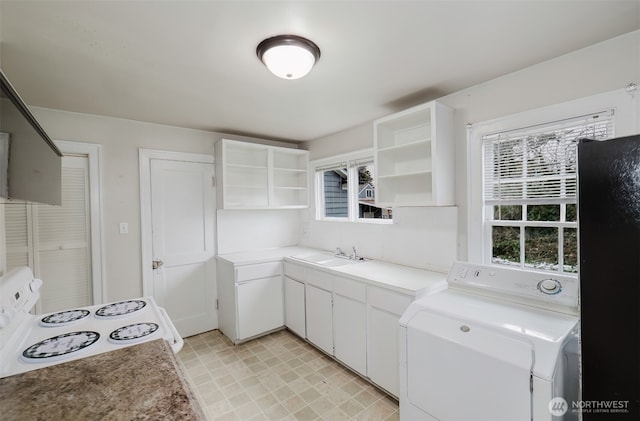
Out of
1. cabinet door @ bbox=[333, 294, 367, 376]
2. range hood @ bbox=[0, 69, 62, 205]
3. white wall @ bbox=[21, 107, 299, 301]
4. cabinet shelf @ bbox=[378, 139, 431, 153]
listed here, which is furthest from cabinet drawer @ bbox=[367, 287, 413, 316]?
white wall @ bbox=[21, 107, 299, 301]

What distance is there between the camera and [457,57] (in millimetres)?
1764

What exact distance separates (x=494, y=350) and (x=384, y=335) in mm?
970

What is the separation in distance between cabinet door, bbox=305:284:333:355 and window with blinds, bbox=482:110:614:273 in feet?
4.86

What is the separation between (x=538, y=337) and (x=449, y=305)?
1.52 ft

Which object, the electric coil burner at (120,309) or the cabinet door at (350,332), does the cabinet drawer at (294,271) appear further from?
the electric coil burner at (120,309)

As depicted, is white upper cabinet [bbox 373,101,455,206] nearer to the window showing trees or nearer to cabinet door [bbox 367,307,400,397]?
the window showing trees

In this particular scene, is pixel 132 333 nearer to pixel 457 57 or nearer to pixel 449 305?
pixel 449 305

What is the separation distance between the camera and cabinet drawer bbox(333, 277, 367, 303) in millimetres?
2370

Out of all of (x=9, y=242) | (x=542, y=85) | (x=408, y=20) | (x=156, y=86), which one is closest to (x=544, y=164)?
(x=542, y=85)

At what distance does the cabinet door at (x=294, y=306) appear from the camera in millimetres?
3097

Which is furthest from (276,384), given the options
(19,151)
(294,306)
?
(19,151)

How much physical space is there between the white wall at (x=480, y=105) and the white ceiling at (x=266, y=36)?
10 centimetres

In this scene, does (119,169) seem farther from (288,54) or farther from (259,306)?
(288,54)

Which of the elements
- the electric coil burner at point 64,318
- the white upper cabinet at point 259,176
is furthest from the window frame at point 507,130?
the electric coil burner at point 64,318
